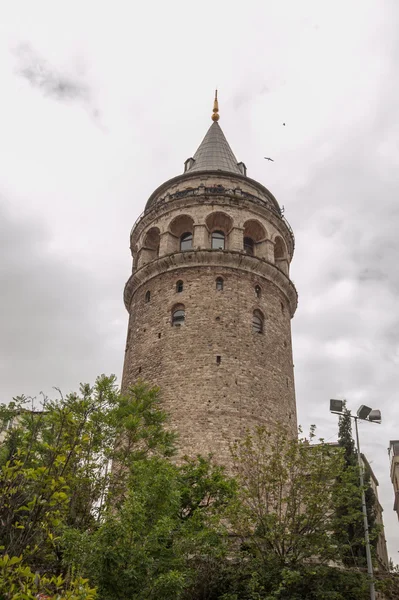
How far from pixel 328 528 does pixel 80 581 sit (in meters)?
10.6

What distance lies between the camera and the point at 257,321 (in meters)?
25.4

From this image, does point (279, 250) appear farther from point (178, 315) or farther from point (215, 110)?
point (215, 110)

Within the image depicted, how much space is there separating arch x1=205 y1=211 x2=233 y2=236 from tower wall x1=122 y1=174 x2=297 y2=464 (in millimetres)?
55

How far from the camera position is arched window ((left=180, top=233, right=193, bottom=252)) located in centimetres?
2762

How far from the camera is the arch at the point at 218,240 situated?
27.4 meters

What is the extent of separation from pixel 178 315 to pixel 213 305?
174 cm

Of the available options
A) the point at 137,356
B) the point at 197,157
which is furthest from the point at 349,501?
the point at 197,157

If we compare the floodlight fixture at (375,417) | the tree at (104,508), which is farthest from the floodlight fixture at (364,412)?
the tree at (104,508)

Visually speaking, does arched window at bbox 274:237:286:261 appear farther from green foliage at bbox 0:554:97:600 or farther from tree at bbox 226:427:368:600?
green foliage at bbox 0:554:97:600

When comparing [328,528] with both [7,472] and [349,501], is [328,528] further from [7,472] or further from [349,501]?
[7,472]

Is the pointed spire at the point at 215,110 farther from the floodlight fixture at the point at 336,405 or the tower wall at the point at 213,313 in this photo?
the floodlight fixture at the point at 336,405

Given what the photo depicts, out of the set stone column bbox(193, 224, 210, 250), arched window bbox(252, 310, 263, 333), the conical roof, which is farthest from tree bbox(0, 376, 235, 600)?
the conical roof

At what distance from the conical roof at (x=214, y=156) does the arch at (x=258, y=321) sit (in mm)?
8890

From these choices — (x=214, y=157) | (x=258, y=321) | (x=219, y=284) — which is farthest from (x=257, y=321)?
(x=214, y=157)
